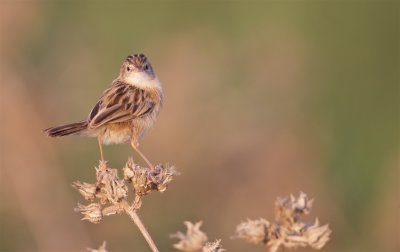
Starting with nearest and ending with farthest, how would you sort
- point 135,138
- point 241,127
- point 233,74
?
point 135,138
point 241,127
point 233,74

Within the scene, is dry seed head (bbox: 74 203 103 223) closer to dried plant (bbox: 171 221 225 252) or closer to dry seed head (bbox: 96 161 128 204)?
dry seed head (bbox: 96 161 128 204)

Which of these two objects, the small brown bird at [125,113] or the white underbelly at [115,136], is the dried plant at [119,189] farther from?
the white underbelly at [115,136]

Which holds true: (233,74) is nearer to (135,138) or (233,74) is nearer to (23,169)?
(23,169)

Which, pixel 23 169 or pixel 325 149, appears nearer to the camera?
pixel 23 169

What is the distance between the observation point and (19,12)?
8.38 meters

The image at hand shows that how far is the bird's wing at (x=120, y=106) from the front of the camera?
18.1 ft

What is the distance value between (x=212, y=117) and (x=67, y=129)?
390 centimetres

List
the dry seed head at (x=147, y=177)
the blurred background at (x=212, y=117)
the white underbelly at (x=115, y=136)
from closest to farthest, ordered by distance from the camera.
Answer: the dry seed head at (x=147, y=177) → the white underbelly at (x=115, y=136) → the blurred background at (x=212, y=117)

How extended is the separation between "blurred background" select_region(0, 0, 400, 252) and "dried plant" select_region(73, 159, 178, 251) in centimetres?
345

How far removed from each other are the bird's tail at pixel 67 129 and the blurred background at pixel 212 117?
213 cm

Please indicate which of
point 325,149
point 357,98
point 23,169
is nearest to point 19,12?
point 23,169

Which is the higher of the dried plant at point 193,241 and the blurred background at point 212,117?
the blurred background at point 212,117

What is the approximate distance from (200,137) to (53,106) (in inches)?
68.7

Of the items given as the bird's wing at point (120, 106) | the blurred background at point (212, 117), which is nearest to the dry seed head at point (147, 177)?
the bird's wing at point (120, 106)
